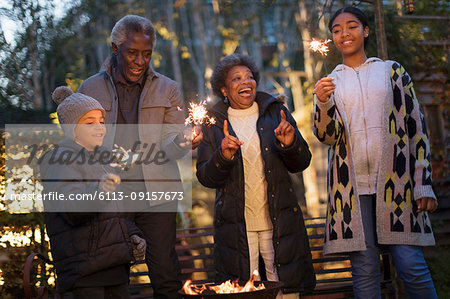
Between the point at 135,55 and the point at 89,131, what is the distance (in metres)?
0.84

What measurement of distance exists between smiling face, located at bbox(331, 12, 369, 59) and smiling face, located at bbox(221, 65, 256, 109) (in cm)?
76

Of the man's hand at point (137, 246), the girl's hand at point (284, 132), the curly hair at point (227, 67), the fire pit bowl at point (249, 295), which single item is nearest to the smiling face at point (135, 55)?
the curly hair at point (227, 67)

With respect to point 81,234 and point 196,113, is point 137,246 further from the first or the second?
point 196,113

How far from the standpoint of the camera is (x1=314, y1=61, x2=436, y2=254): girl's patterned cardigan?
158 inches

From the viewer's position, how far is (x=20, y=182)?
19.9 ft

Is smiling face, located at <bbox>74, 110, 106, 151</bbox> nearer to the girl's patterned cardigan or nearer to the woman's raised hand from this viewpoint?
the woman's raised hand

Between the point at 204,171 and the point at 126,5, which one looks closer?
the point at 204,171

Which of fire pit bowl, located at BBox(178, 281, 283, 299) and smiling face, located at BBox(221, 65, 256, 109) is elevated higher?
smiling face, located at BBox(221, 65, 256, 109)

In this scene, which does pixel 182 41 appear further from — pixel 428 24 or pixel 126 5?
pixel 428 24

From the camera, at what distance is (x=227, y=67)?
4.72 metres

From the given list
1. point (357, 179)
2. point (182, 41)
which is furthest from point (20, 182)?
point (182, 41)

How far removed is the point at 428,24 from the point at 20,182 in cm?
646

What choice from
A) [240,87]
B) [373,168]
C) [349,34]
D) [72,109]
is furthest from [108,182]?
[349,34]

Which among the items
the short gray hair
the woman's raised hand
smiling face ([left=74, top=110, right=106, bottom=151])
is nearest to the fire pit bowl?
the woman's raised hand
